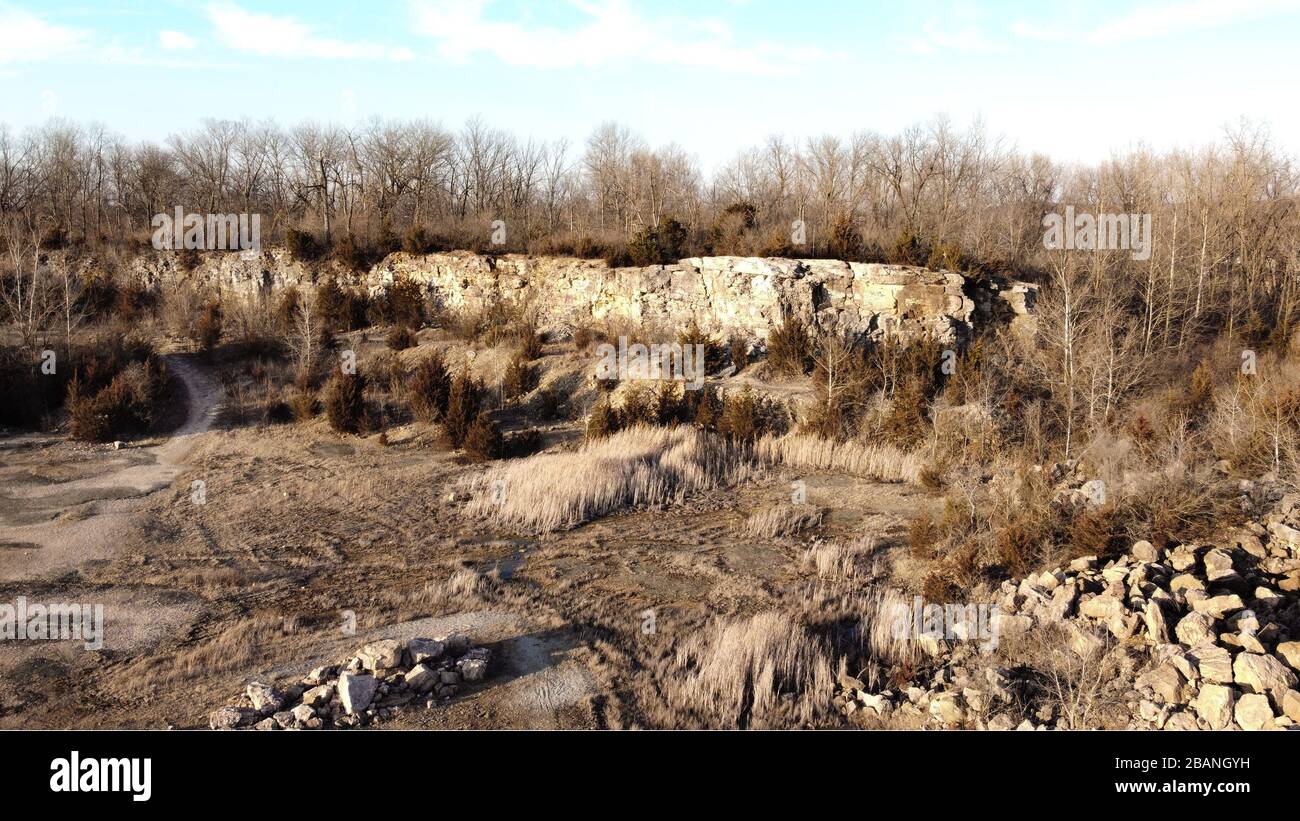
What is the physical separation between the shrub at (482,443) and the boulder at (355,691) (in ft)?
30.2

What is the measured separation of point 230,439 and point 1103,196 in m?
25.6

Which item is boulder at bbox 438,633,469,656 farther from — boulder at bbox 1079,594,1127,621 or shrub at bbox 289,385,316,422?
shrub at bbox 289,385,316,422

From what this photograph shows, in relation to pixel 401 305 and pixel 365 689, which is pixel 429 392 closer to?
pixel 401 305

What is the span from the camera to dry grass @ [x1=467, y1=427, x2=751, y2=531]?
12.7 metres

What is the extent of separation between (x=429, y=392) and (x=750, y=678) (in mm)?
12973

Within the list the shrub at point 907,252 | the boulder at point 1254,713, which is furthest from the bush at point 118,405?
the boulder at point 1254,713

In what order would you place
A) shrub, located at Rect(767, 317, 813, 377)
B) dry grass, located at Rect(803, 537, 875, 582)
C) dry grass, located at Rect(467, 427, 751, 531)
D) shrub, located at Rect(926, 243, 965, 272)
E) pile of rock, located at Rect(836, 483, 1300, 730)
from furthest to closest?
shrub, located at Rect(926, 243, 965, 272)
shrub, located at Rect(767, 317, 813, 377)
dry grass, located at Rect(467, 427, 751, 531)
dry grass, located at Rect(803, 537, 875, 582)
pile of rock, located at Rect(836, 483, 1300, 730)

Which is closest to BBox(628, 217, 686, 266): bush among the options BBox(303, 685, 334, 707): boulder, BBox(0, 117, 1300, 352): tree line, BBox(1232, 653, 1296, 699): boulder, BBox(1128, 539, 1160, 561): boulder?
BBox(0, 117, 1300, 352): tree line

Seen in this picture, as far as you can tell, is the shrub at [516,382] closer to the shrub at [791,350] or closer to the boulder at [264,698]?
the shrub at [791,350]

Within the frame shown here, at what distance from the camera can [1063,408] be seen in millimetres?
15266

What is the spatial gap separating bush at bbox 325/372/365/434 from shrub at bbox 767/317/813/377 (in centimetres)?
997

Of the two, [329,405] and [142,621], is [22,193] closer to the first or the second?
[329,405]

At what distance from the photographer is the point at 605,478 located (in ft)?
44.1

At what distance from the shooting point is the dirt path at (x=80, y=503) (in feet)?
34.2
